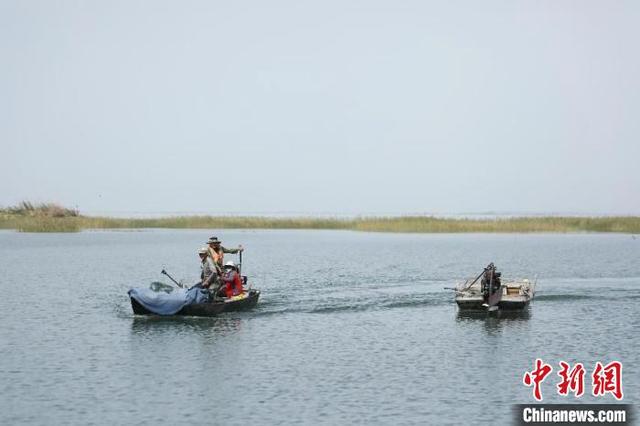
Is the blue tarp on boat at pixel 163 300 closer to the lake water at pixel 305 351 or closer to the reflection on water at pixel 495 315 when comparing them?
the lake water at pixel 305 351

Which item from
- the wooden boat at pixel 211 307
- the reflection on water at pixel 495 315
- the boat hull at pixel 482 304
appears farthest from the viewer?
the boat hull at pixel 482 304

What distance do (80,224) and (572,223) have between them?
65.8 metres

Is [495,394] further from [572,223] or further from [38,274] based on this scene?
[572,223]

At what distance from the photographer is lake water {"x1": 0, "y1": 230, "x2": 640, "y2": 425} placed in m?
21.6

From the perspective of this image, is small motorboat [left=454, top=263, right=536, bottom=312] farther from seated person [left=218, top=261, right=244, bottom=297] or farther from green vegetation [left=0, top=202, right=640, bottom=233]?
green vegetation [left=0, top=202, right=640, bottom=233]

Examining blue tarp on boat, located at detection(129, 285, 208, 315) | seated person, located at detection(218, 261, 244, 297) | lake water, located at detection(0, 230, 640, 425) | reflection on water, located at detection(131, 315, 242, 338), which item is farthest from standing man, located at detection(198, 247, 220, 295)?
lake water, located at detection(0, 230, 640, 425)

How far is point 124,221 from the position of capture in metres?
137

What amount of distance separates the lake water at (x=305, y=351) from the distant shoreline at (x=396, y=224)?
1869 inches

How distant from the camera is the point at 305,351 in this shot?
29.1m

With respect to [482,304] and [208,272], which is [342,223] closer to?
[482,304]

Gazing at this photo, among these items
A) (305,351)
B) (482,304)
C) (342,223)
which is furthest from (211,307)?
(342,223)

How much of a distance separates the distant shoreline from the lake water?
47.5 meters

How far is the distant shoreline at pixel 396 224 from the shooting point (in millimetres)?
105250

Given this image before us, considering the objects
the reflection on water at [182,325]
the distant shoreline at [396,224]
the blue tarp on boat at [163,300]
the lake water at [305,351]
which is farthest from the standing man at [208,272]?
the distant shoreline at [396,224]
